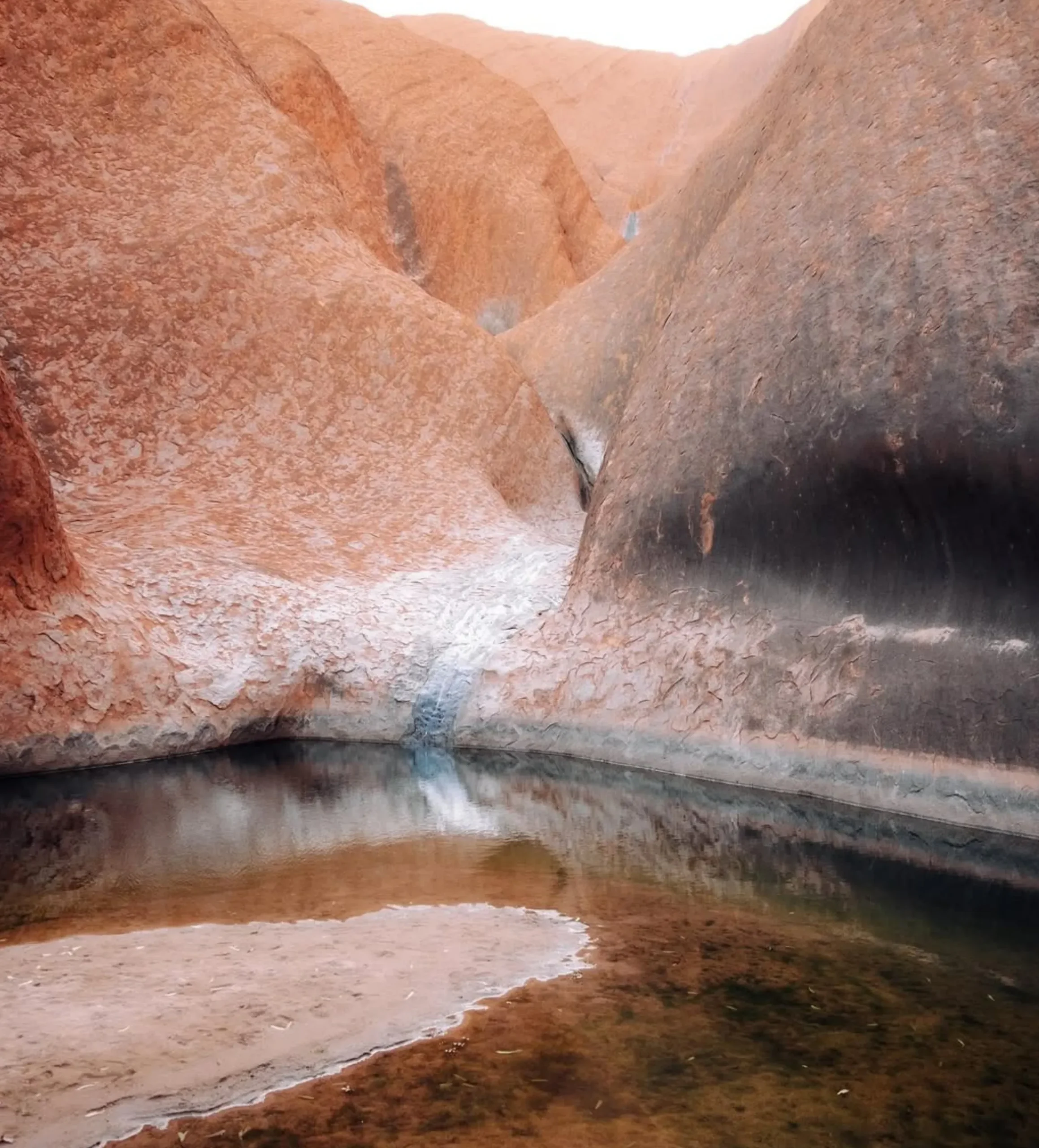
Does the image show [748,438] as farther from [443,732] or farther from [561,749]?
[443,732]

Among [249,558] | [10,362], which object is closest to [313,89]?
[10,362]

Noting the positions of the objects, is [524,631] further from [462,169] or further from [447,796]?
[462,169]

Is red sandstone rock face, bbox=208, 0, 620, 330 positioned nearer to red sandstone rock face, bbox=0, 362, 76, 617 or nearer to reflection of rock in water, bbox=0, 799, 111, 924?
red sandstone rock face, bbox=0, 362, 76, 617

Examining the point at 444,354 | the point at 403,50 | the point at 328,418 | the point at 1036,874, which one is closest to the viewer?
the point at 1036,874

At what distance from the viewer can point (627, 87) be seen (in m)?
29.6

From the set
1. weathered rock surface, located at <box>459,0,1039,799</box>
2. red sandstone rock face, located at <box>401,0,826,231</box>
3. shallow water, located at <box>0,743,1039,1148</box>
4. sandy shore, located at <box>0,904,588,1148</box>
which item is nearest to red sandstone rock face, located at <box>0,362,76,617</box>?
shallow water, located at <box>0,743,1039,1148</box>

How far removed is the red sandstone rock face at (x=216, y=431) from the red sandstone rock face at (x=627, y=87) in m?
15.3

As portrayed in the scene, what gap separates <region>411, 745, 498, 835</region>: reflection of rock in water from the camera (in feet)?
18.5

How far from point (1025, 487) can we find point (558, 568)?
12.6ft

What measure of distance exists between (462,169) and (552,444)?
22.4 ft

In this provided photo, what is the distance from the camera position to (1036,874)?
4.72 metres

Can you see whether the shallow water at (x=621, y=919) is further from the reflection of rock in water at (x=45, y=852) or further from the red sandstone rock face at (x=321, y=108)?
the red sandstone rock face at (x=321, y=108)

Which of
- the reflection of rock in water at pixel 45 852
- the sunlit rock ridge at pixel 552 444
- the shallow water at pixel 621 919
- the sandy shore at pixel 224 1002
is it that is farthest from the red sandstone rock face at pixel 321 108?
the sandy shore at pixel 224 1002

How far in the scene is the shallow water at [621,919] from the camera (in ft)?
8.87
